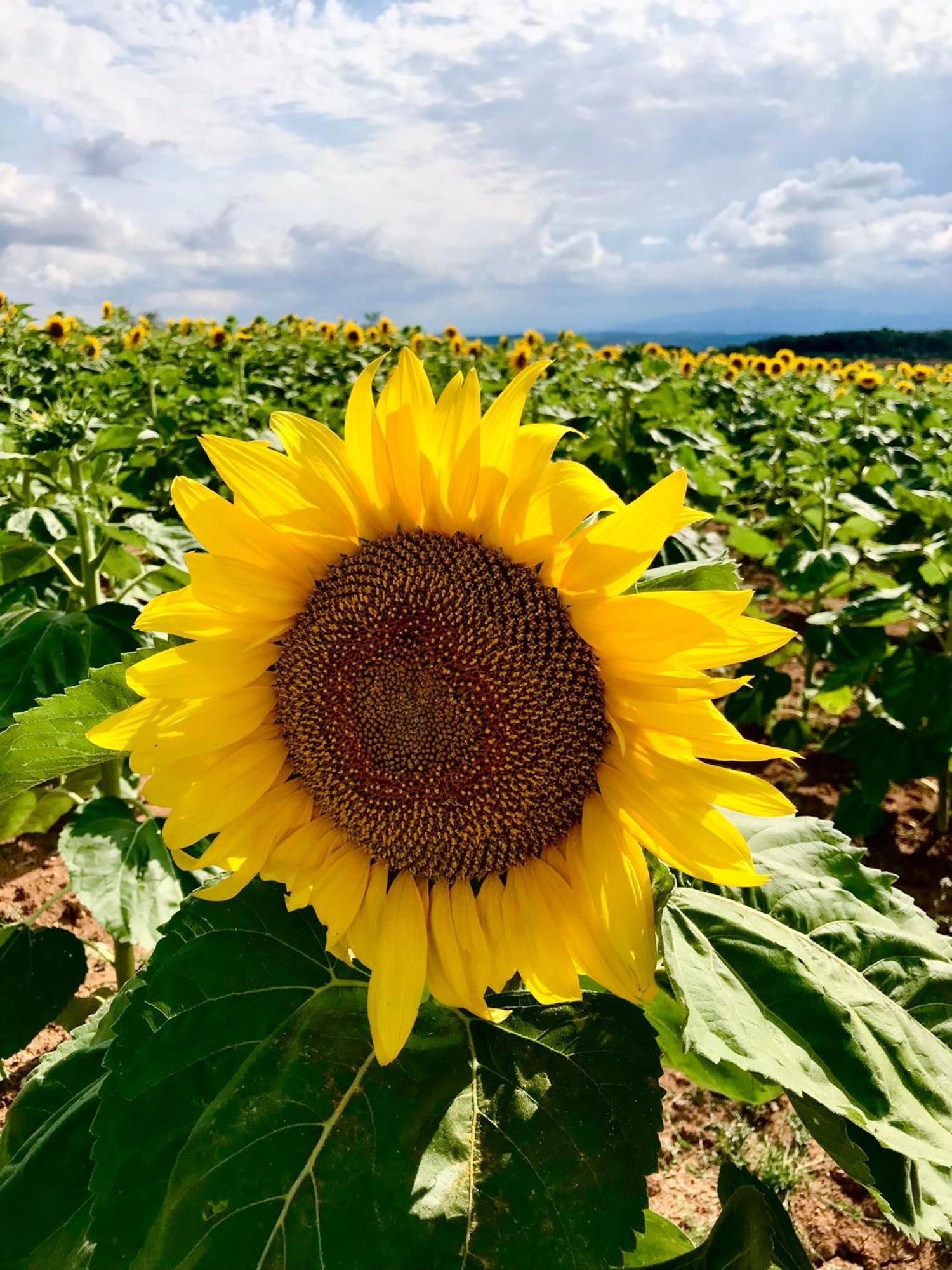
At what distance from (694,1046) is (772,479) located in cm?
816

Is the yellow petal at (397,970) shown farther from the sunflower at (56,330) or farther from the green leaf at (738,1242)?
the sunflower at (56,330)

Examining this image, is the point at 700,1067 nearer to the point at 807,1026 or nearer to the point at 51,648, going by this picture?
the point at 807,1026

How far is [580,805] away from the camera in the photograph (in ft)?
4.76

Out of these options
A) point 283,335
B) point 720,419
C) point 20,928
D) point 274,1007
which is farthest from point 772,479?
point 283,335

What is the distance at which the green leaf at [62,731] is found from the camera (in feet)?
4.70

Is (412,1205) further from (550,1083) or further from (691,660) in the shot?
(691,660)

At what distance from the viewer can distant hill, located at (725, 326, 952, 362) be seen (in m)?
42.5

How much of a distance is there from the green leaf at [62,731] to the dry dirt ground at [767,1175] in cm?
173

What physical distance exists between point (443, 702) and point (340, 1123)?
551 mm

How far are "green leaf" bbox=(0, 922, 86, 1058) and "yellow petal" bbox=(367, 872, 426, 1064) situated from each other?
132 centimetres

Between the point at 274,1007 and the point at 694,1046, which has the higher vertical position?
the point at 694,1046

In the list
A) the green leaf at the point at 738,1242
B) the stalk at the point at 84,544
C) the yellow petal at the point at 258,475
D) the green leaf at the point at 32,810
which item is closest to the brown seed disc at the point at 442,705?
the yellow petal at the point at 258,475

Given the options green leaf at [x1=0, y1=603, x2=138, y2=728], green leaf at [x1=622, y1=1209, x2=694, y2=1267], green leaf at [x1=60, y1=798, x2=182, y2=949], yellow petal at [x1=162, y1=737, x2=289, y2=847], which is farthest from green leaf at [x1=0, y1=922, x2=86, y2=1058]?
green leaf at [x1=622, y1=1209, x2=694, y2=1267]

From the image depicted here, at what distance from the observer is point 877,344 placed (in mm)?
45719
